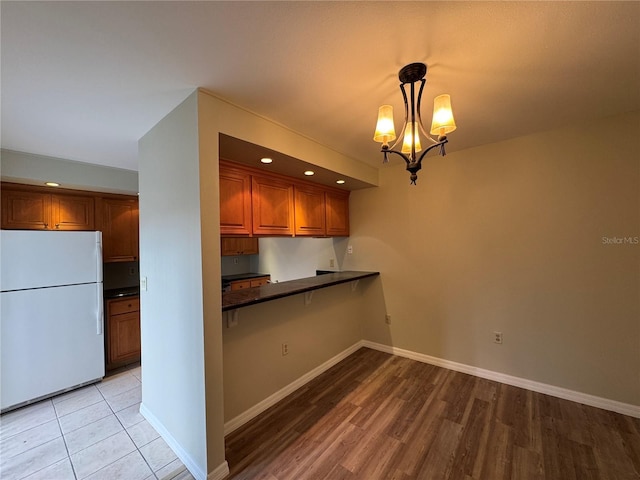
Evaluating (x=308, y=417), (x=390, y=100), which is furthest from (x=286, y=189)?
(x=308, y=417)

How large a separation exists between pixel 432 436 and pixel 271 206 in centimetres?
234

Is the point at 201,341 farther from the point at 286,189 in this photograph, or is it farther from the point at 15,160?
the point at 15,160

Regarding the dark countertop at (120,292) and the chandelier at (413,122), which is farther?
the dark countertop at (120,292)

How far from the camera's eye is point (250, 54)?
133 centimetres

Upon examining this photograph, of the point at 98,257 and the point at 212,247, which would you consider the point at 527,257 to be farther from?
the point at 98,257

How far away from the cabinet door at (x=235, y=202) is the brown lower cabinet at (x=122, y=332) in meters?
2.11

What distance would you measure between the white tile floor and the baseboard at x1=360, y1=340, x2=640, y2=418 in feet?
8.47

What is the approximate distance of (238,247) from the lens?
4996 millimetres

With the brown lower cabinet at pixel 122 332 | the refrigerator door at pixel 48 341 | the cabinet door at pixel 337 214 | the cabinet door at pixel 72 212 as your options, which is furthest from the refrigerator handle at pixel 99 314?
the cabinet door at pixel 337 214

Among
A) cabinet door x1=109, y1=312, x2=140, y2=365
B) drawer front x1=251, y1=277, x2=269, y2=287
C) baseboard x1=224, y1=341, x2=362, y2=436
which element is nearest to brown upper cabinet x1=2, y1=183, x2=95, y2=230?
cabinet door x1=109, y1=312, x2=140, y2=365

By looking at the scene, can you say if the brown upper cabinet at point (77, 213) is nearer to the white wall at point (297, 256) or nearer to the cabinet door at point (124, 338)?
the cabinet door at point (124, 338)

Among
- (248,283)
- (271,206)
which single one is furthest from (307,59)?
(248,283)

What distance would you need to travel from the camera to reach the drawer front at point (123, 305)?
10.2 ft

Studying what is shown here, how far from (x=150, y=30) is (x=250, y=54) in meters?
0.44
